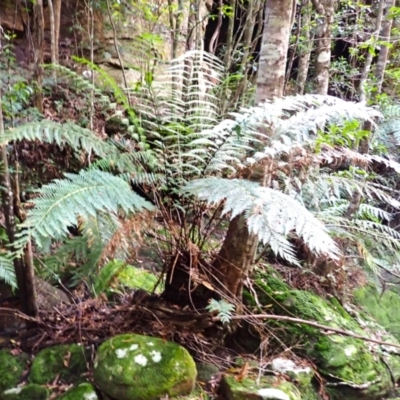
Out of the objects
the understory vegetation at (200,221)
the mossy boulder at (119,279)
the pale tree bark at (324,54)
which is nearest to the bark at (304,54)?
the pale tree bark at (324,54)

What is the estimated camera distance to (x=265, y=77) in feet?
6.93

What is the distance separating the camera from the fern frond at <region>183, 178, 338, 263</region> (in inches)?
59.4

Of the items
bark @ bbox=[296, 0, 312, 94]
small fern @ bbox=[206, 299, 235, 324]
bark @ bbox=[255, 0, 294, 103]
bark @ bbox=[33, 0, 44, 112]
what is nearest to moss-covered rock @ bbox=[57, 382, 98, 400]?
small fern @ bbox=[206, 299, 235, 324]

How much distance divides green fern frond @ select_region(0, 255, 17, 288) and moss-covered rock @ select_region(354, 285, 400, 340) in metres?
2.60

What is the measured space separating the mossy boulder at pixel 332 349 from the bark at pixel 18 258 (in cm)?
127

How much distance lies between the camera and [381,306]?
3459 millimetres

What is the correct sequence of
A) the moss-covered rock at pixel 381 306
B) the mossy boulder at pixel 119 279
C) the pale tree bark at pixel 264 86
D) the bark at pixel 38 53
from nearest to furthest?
the pale tree bark at pixel 264 86 < the mossy boulder at pixel 119 279 < the moss-covered rock at pixel 381 306 < the bark at pixel 38 53

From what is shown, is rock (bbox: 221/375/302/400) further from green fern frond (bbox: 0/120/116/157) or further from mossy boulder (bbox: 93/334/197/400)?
green fern frond (bbox: 0/120/116/157)

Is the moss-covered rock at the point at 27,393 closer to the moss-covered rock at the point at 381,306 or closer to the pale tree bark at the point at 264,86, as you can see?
the pale tree bark at the point at 264,86

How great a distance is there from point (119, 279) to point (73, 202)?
3.54ft

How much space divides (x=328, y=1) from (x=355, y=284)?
276cm

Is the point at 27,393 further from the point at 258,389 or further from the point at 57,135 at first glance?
the point at 57,135

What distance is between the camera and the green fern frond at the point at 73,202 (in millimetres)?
1490

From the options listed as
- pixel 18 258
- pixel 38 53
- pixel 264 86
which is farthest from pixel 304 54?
pixel 18 258
